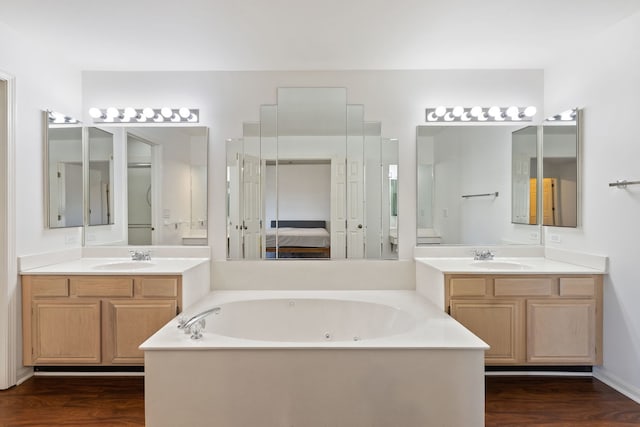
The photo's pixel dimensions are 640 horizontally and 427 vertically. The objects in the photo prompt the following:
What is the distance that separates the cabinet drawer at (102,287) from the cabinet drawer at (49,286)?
5 centimetres

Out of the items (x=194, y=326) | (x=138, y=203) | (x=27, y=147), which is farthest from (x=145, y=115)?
(x=194, y=326)

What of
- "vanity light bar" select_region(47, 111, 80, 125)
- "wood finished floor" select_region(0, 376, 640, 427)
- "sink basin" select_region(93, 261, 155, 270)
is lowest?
"wood finished floor" select_region(0, 376, 640, 427)

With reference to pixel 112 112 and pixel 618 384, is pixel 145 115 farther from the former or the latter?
pixel 618 384

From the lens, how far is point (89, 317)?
2568 mm

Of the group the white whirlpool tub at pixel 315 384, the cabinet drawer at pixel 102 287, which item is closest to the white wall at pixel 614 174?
the white whirlpool tub at pixel 315 384

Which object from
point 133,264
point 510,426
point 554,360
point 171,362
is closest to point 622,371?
point 554,360

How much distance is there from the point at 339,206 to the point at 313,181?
12.3 inches

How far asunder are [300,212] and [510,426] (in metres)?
2.06

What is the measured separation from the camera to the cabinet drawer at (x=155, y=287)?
2.58 meters

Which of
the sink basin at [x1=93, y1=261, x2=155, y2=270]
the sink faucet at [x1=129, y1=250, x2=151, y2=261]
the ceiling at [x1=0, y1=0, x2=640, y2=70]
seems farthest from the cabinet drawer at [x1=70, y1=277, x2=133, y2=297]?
the ceiling at [x1=0, y1=0, x2=640, y2=70]

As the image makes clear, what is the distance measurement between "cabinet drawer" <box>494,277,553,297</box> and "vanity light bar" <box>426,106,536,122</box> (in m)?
1.43

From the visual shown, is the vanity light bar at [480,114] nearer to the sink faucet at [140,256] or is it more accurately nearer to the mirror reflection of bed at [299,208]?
the mirror reflection of bed at [299,208]

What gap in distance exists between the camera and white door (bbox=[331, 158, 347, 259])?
314 centimetres

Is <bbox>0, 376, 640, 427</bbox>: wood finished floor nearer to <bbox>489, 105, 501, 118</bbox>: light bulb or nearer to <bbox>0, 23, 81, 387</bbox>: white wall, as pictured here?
<bbox>0, 23, 81, 387</bbox>: white wall
